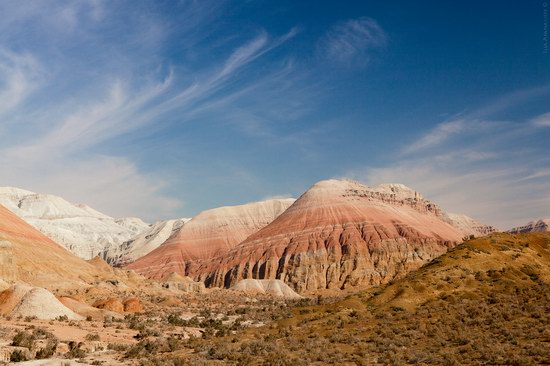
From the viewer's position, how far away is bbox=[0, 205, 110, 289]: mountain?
6050 cm

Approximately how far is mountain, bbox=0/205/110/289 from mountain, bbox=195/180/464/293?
62.3 metres

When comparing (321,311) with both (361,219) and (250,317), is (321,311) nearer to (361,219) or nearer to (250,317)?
(250,317)

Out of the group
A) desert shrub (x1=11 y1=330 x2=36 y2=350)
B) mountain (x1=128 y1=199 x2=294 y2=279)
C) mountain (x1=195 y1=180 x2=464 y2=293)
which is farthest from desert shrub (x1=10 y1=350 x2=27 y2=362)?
mountain (x1=128 y1=199 x2=294 y2=279)

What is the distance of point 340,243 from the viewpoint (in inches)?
5364

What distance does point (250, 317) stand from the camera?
46688 mm

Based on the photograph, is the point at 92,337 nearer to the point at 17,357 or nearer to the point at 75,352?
the point at 75,352

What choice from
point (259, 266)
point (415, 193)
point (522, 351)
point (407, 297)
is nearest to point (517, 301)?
point (407, 297)

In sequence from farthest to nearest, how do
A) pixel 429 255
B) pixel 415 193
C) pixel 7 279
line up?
pixel 415 193, pixel 429 255, pixel 7 279

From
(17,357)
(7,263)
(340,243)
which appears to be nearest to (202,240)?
(340,243)

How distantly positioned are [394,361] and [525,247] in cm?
3268

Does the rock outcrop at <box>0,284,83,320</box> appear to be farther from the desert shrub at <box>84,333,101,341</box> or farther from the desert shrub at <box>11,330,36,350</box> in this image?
the desert shrub at <box>11,330,36,350</box>

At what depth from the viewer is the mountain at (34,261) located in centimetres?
6050

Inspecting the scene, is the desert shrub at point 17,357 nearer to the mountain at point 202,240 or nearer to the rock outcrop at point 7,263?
the rock outcrop at point 7,263

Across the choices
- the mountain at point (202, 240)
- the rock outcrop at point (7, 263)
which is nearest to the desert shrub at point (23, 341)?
the rock outcrop at point (7, 263)
